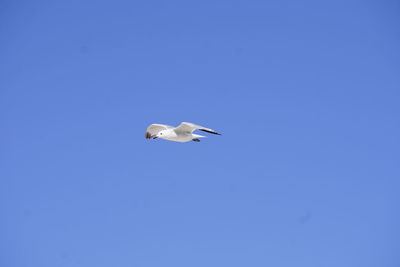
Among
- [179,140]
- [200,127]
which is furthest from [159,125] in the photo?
[200,127]

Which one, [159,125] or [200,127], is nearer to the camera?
[200,127]

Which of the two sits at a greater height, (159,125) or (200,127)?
(159,125)

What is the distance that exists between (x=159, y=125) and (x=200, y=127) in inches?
146

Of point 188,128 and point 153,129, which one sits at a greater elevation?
point 153,129

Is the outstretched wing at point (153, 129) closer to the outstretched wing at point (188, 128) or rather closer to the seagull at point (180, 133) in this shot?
the seagull at point (180, 133)

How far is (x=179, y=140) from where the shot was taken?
23.8 metres

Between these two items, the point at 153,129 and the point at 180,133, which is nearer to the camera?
the point at 180,133

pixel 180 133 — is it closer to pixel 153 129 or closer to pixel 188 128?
pixel 188 128

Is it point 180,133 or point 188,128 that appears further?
point 180,133

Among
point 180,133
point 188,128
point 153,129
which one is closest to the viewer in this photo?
point 188,128

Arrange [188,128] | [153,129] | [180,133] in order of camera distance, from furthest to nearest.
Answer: [153,129] → [180,133] → [188,128]

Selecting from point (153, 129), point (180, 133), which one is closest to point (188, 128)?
point (180, 133)

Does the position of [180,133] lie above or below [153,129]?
below

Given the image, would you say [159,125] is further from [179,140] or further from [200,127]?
[200,127]
